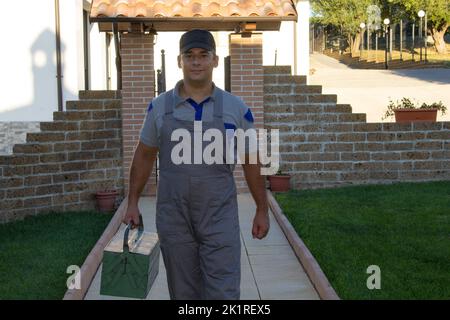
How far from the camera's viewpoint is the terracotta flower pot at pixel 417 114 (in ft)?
45.2

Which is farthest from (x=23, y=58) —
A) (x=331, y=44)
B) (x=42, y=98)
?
(x=331, y=44)

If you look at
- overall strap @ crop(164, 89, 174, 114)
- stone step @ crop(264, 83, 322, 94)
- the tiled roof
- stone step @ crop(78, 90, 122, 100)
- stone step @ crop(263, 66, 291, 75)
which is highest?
the tiled roof

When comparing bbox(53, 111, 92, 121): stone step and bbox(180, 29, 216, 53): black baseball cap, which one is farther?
bbox(53, 111, 92, 121): stone step

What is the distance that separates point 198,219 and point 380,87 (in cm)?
2957

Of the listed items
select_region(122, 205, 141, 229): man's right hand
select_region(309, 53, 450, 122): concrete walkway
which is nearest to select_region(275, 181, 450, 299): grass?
select_region(122, 205, 141, 229): man's right hand

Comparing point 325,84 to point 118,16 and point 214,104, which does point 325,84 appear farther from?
point 214,104

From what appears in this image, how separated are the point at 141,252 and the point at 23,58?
11229 millimetres

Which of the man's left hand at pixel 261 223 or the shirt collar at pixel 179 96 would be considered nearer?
the shirt collar at pixel 179 96

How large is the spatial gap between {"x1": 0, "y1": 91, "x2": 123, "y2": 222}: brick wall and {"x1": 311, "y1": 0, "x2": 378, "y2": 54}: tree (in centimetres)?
5555

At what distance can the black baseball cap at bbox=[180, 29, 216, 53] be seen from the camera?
15.8ft

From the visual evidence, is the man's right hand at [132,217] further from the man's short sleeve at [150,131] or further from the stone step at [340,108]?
the stone step at [340,108]

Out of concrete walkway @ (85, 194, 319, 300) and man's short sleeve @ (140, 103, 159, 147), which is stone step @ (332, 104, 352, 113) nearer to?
concrete walkway @ (85, 194, 319, 300)

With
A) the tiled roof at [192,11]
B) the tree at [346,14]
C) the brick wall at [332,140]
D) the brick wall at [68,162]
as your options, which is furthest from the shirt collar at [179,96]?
the tree at [346,14]
